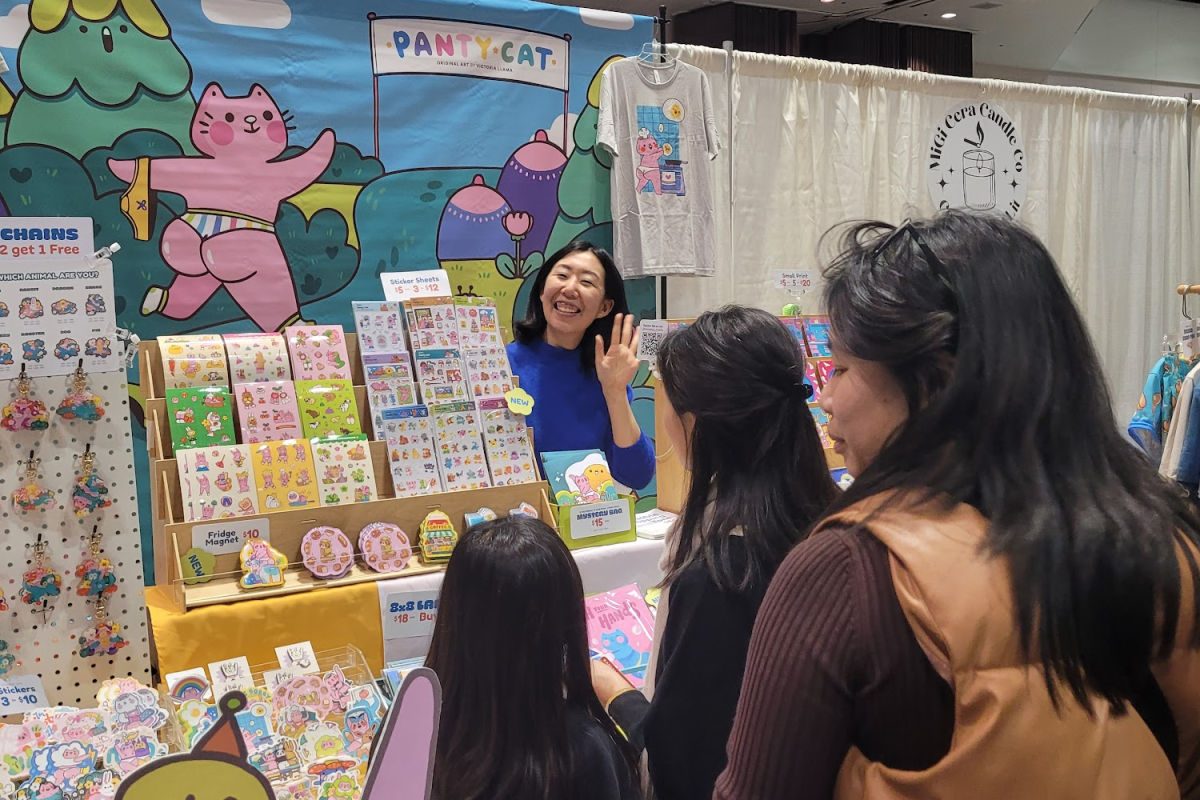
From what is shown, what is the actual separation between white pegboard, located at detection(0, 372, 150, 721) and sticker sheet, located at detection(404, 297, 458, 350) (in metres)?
0.79

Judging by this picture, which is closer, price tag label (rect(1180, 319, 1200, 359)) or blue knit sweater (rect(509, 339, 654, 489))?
blue knit sweater (rect(509, 339, 654, 489))

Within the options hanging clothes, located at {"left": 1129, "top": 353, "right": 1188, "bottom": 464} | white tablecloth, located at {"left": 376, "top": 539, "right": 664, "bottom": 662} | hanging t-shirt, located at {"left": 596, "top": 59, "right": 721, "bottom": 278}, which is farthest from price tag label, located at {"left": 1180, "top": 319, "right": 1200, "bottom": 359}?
white tablecloth, located at {"left": 376, "top": 539, "right": 664, "bottom": 662}

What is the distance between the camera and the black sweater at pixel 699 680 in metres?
1.26

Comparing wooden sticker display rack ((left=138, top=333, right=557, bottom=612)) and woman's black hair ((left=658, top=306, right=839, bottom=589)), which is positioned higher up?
woman's black hair ((left=658, top=306, right=839, bottom=589))

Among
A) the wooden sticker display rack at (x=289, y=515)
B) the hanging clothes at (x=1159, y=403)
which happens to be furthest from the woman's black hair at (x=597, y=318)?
the hanging clothes at (x=1159, y=403)

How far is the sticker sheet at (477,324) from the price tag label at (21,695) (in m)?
1.30

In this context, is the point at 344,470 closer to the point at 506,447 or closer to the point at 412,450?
the point at 412,450

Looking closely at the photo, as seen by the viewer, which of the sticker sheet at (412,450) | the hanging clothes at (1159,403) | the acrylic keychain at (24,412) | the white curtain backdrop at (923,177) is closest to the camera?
the acrylic keychain at (24,412)

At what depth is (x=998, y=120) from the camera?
504 centimetres

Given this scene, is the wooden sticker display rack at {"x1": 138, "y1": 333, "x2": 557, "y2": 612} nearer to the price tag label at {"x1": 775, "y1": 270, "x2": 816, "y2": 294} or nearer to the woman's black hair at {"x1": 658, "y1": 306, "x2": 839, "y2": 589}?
the woman's black hair at {"x1": 658, "y1": 306, "x2": 839, "y2": 589}

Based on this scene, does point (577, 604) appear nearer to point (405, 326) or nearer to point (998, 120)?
point (405, 326)

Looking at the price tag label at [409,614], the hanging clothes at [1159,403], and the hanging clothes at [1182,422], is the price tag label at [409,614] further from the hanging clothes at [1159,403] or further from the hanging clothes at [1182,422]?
the hanging clothes at [1159,403]

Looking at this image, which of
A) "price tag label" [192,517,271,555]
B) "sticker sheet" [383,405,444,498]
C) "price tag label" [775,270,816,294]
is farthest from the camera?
"price tag label" [775,270,816,294]

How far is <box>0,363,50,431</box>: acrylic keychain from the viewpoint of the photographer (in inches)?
78.9
